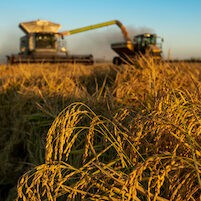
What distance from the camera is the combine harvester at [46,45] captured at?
12.3 m

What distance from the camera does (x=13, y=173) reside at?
2793 mm

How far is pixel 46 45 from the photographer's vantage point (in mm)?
15000

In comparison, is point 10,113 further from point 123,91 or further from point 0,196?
point 123,91

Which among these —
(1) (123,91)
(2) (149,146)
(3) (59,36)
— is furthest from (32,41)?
(2) (149,146)

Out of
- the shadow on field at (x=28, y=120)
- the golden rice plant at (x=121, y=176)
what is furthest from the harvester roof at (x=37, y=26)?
the golden rice plant at (x=121, y=176)

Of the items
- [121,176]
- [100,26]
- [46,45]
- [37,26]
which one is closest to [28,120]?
[121,176]

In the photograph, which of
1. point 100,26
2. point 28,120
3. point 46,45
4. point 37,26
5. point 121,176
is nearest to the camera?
point 121,176

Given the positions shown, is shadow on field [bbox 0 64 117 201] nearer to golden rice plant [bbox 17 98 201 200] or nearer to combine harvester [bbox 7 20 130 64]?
golden rice plant [bbox 17 98 201 200]

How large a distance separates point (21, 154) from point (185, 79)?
2185 millimetres

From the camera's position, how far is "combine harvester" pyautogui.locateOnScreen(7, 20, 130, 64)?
12305 millimetres

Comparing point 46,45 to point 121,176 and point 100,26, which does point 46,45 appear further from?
point 121,176

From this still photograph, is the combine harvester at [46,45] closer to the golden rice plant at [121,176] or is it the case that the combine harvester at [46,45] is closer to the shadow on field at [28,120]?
the shadow on field at [28,120]

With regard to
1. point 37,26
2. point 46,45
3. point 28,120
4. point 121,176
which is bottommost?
point 28,120

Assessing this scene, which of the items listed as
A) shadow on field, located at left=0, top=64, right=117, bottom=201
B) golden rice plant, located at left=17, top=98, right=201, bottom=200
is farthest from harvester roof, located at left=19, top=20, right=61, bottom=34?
golden rice plant, located at left=17, top=98, right=201, bottom=200
